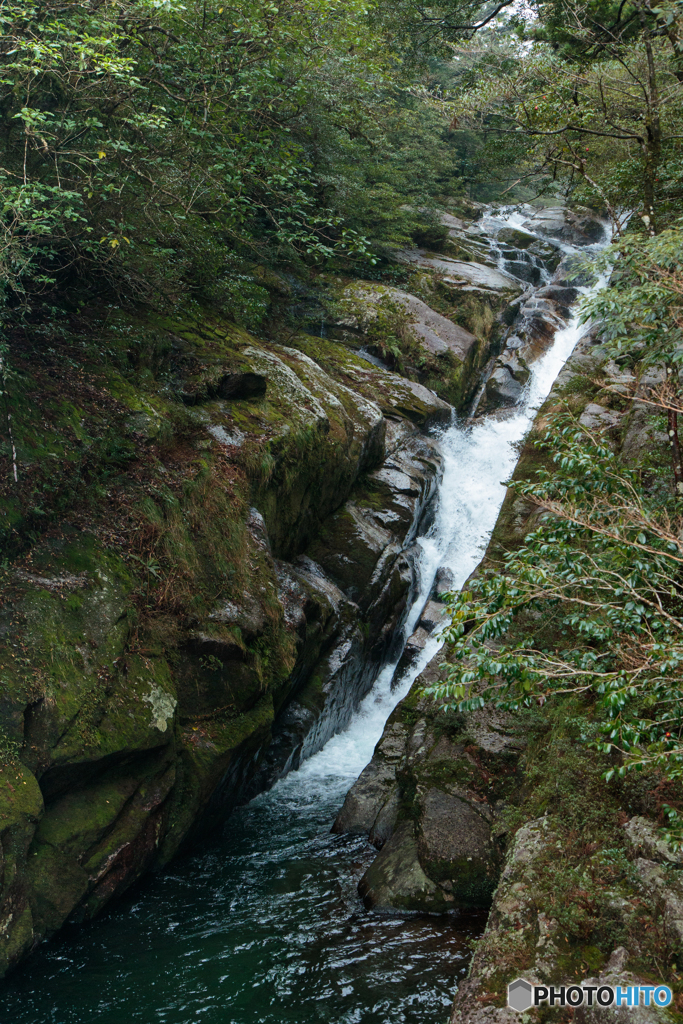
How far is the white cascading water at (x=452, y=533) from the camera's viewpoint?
9734 millimetres

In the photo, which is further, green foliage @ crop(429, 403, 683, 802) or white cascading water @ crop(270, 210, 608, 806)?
white cascading water @ crop(270, 210, 608, 806)

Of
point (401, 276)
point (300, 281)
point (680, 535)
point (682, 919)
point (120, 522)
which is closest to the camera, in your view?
point (682, 919)

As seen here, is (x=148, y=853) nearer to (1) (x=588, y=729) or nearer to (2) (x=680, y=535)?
(1) (x=588, y=729)

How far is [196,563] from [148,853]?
10.4ft

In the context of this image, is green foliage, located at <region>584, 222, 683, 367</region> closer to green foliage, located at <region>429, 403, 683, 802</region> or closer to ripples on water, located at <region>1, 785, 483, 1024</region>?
green foliage, located at <region>429, 403, 683, 802</region>

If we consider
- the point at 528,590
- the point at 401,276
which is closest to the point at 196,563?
the point at 528,590

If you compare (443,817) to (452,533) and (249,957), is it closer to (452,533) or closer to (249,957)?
(249,957)

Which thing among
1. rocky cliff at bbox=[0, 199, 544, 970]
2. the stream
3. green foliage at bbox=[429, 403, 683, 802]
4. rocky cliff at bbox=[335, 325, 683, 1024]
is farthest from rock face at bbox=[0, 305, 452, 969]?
green foliage at bbox=[429, 403, 683, 802]

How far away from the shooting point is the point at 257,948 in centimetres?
579

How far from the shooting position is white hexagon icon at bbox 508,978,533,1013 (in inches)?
152

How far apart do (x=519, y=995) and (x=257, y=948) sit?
2752 mm

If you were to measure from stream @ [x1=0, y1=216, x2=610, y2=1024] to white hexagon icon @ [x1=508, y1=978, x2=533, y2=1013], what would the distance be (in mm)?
1180

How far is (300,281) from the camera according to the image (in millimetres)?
16641

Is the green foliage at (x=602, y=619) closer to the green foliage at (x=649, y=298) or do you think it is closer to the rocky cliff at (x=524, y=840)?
the rocky cliff at (x=524, y=840)
